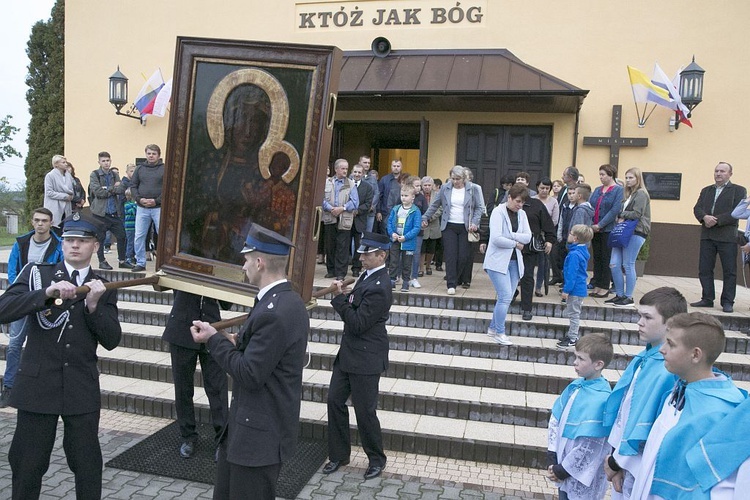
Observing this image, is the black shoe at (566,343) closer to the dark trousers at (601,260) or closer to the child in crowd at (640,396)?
the dark trousers at (601,260)

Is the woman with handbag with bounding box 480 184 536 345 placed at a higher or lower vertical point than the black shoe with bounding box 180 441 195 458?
higher

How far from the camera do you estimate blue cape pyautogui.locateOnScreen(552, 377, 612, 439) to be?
3.42 m

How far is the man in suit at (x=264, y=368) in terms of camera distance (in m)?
3.09

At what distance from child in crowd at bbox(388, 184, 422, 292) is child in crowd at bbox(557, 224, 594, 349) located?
2653 millimetres

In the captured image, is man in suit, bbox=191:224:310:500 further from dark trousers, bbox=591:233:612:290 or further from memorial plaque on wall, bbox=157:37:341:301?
dark trousers, bbox=591:233:612:290

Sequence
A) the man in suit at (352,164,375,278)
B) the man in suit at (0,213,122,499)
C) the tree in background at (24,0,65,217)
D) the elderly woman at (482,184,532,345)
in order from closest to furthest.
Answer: the man in suit at (0,213,122,499), the elderly woman at (482,184,532,345), the man in suit at (352,164,375,278), the tree in background at (24,0,65,217)

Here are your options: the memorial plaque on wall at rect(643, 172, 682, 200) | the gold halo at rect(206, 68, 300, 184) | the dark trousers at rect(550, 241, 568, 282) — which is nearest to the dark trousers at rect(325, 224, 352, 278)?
the dark trousers at rect(550, 241, 568, 282)

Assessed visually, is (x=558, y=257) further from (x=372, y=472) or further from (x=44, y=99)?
(x=44, y=99)

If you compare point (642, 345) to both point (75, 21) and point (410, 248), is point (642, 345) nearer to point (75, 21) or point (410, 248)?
point (410, 248)

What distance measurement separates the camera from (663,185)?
11.6 metres

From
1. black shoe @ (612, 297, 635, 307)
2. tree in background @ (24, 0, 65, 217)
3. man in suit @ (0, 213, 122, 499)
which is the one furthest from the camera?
tree in background @ (24, 0, 65, 217)

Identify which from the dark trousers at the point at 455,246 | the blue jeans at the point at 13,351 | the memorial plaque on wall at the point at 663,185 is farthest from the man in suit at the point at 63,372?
the memorial plaque on wall at the point at 663,185

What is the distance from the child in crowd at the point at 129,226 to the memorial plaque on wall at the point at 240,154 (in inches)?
268

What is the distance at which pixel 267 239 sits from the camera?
3152 mm
